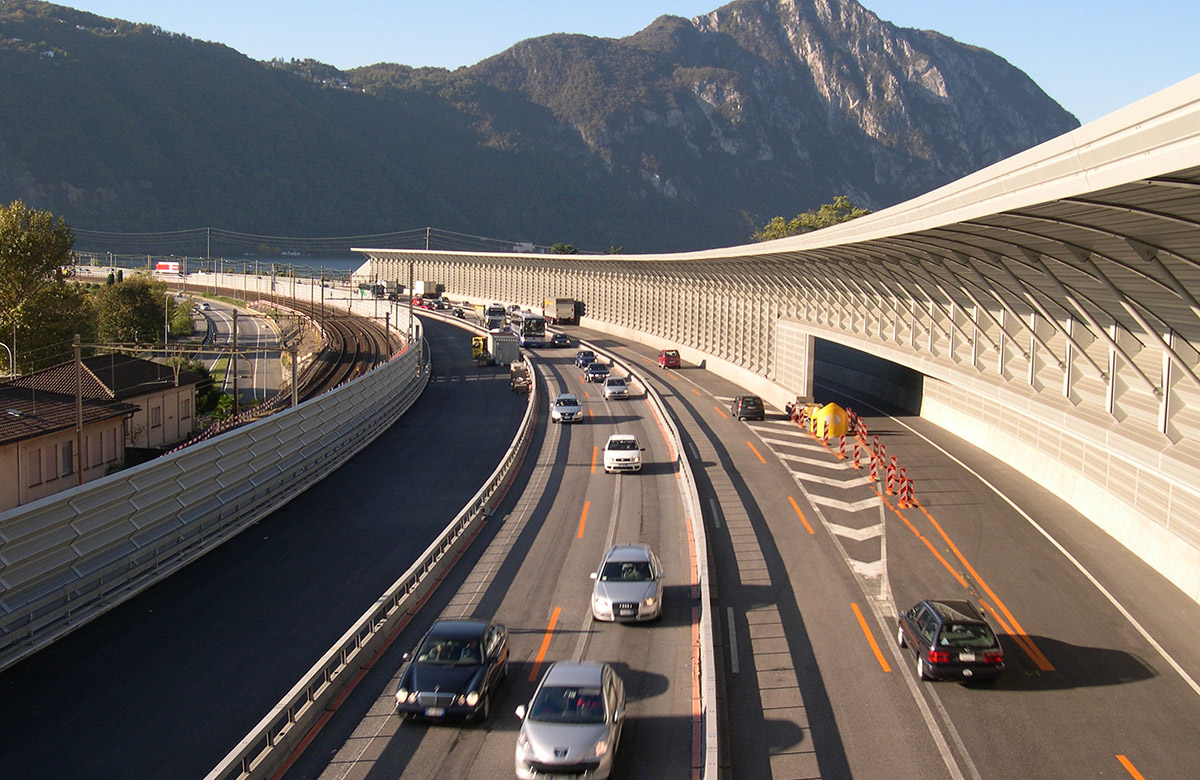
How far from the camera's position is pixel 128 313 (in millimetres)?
79562

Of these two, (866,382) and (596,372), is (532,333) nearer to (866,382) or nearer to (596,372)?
(596,372)

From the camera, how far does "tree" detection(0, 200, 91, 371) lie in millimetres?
58113

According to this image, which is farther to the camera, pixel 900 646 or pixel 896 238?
pixel 896 238

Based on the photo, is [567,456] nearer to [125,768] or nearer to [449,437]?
[449,437]

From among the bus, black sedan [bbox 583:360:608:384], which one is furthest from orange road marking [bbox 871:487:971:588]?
the bus

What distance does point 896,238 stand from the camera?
2597 centimetres

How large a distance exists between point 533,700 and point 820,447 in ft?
94.1

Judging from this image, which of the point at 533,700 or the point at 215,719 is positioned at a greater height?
the point at 533,700

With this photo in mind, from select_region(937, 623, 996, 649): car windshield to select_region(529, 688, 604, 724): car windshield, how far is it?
7103 millimetres

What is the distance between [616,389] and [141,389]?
25.1 metres

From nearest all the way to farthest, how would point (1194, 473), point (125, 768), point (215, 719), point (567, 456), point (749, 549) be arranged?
point (125, 768) → point (215, 719) → point (1194, 473) → point (749, 549) → point (567, 456)

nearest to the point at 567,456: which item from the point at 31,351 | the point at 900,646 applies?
the point at 900,646

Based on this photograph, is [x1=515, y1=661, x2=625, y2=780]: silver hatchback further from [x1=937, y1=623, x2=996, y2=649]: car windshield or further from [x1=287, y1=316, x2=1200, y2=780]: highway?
[x1=937, y1=623, x2=996, y2=649]: car windshield

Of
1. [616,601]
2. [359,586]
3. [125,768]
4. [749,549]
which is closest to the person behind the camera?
[125,768]
